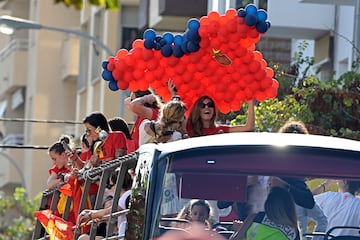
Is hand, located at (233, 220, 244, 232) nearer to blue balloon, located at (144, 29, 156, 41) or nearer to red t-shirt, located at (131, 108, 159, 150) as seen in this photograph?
red t-shirt, located at (131, 108, 159, 150)

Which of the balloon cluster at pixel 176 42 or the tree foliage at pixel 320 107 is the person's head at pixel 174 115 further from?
the tree foliage at pixel 320 107

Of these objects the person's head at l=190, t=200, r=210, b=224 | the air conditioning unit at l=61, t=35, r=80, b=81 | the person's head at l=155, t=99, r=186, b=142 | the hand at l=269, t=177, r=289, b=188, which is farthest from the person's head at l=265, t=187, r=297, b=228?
the air conditioning unit at l=61, t=35, r=80, b=81

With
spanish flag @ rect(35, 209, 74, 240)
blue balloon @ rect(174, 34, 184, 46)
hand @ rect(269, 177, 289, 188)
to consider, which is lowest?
spanish flag @ rect(35, 209, 74, 240)

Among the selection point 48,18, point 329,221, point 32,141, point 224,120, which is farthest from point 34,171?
point 329,221

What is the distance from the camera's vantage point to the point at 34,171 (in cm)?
5241

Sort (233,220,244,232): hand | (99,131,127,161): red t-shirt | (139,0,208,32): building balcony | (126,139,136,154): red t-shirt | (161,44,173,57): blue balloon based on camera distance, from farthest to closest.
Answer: (139,0,208,32): building balcony, (161,44,173,57): blue balloon, (99,131,127,161): red t-shirt, (126,139,136,154): red t-shirt, (233,220,244,232): hand

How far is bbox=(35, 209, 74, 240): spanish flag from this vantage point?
12318mm

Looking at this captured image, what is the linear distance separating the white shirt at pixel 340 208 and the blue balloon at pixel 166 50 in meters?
4.62

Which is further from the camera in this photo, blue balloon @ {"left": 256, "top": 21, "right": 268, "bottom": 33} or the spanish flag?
blue balloon @ {"left": 256, "top": 21, "right": 268, "bottom": 33}

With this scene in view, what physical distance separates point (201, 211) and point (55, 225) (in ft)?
12.7

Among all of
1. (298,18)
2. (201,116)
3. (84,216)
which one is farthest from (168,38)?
(298,18)

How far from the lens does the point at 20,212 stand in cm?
5088

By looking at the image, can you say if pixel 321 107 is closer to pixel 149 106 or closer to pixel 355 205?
pixel 149 106

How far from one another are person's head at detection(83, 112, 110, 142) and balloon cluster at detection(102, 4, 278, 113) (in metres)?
0.41
